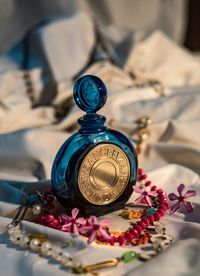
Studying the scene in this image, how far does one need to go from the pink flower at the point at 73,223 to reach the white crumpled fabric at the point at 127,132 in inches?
0.7

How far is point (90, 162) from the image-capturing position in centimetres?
68

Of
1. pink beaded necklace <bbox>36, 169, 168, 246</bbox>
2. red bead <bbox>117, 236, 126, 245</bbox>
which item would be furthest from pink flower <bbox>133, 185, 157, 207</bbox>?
red bead <bbox>117, 236, 126, 245</bbox>

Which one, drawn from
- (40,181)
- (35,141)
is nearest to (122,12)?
(35,141)

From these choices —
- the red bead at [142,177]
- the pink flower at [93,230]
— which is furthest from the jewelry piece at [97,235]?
the red bead at [142,177]

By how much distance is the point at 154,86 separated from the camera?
1218 millimetres

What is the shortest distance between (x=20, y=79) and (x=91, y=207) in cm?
Result: 57

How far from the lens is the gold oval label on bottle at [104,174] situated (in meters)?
0.68

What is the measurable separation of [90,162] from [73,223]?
8 centimetres

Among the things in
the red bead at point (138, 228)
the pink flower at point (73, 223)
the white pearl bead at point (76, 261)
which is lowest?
the white pearl bead at point (76, 261)

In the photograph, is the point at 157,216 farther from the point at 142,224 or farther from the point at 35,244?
the point at 35,244

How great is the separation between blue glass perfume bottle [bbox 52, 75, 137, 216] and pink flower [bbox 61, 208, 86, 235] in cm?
2

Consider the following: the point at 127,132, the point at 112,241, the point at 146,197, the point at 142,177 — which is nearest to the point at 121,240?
the point at 112,241

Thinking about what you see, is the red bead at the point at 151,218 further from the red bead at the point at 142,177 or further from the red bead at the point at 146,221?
the red bead at the point at 142,177

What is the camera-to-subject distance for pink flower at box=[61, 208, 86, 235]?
662 mm
